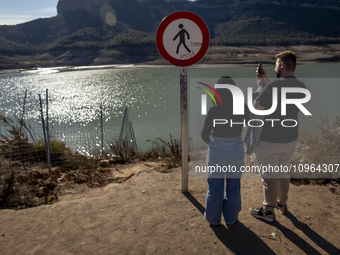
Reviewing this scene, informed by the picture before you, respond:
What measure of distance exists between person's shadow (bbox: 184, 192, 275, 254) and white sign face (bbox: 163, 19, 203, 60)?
1989 mm

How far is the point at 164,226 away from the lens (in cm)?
277

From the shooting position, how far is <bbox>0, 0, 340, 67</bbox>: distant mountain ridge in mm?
58875

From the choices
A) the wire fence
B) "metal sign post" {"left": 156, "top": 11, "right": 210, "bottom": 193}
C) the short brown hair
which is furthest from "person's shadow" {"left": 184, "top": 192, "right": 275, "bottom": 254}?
the wire fence

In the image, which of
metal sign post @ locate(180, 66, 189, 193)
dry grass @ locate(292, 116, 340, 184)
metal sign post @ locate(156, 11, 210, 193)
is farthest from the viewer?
dry grass @ locate(292, 116, 340, 184)

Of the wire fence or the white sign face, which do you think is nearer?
the white sign face

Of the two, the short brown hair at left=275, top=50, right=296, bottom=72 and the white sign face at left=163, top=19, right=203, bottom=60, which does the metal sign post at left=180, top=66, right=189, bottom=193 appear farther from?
the short brown hair at left=275, top=50, right=296, bottom=72

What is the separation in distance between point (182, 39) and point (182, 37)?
0.07ft

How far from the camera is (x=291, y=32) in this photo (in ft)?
205

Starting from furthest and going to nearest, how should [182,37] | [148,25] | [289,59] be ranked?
[148,25], [182,37], [289,59]

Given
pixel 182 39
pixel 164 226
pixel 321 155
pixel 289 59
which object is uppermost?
pixel 182 39

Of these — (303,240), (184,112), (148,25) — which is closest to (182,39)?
(184,112)

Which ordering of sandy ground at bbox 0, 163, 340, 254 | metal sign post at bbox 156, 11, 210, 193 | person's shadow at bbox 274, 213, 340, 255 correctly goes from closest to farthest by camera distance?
person's shadow at bbox 274, 213, 340, 255
sandy ground at bbox 0, 163, 340, 254
metal sign post at bbox 156, 11, 210, 193

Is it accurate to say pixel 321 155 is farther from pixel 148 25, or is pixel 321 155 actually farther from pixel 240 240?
pixel 148 25

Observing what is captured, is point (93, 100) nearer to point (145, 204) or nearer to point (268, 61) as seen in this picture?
point (145, 204)
